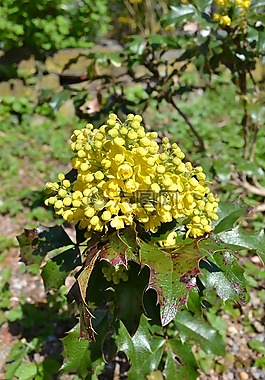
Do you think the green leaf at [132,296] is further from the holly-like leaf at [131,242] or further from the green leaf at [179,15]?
the green leaf at [179,15]

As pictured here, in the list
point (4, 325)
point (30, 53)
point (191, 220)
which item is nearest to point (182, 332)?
point (191, 220)

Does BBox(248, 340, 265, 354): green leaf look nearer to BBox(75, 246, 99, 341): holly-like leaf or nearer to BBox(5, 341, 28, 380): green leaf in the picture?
BBox(5, 341, 28, 380): green leaf

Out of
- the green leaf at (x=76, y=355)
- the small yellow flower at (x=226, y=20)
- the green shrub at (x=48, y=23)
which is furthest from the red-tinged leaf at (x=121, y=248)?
the green shrub at (x=48, y=23)

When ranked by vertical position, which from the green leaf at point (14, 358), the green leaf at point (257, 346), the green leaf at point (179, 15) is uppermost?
the green leaf at point (179, 15)

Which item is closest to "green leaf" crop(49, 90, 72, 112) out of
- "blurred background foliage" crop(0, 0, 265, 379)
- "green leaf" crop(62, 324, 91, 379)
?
"blurred background foliage" crop(0, 0, 265, 379)

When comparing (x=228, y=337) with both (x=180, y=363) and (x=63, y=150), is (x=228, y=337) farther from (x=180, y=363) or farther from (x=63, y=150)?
(x=63, y=150)

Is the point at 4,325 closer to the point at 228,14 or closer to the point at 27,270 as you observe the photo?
the point at 27,270

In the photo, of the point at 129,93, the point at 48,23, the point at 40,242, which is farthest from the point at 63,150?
the point at 40,242
